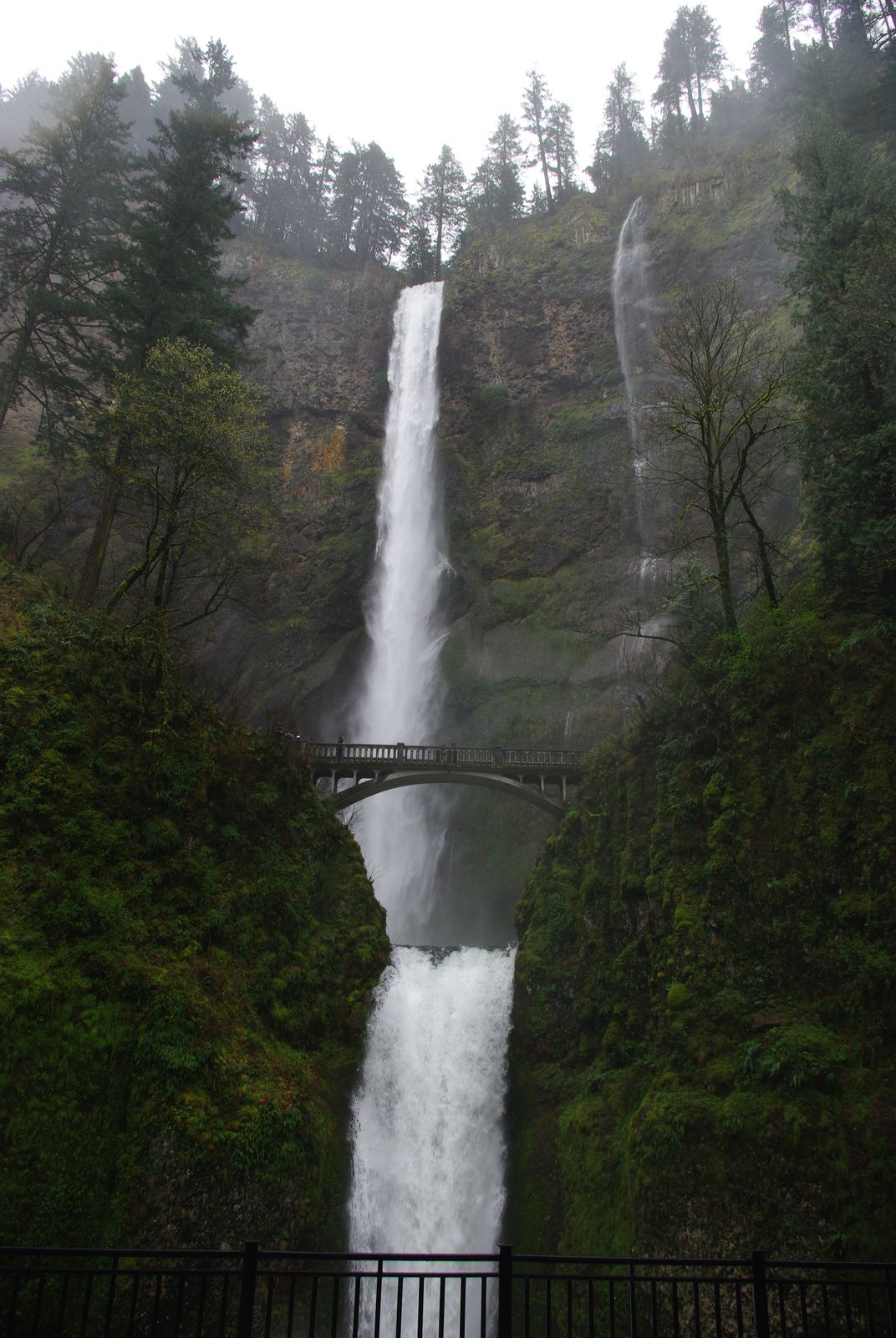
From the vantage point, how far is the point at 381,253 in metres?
53.2

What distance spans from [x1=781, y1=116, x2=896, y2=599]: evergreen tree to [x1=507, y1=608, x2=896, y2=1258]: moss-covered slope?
1693mm

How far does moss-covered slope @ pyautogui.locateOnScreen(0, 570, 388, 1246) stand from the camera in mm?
10062

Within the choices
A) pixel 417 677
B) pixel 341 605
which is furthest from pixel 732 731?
pixel 341 605

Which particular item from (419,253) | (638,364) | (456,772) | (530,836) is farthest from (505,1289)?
(419,253)

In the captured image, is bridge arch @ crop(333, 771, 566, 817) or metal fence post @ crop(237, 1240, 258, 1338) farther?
bridge arch @ crop(333, 771, 566, 817)

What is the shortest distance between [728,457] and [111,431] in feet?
73.5

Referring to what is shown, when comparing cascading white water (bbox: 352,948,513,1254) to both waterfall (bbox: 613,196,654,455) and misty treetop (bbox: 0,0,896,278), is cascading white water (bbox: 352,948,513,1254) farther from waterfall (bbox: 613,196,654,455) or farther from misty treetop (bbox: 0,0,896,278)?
misty treetop (bbox: 0,0,896,278)

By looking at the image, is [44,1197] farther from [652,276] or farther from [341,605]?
[652,276]

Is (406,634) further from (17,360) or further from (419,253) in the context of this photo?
(419,253)

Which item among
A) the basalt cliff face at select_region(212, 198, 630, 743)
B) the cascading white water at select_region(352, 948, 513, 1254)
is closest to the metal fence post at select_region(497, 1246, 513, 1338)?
the cascading white water at select_region(352, 948, 513, 1254)

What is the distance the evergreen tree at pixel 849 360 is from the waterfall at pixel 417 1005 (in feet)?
43.2

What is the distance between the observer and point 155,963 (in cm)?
1223

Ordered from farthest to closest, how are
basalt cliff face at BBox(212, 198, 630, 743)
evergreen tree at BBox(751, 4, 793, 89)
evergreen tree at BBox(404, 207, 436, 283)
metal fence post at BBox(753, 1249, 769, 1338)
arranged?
evergreen tree at BBox(404, 207, 436, 283)
evergreen tree at BBox(751, 4, 793, 89)
basalt cliff face at BBox(212, 198, 630, 743)
metal fence post at BBox(753, 1249, 769, 1338)

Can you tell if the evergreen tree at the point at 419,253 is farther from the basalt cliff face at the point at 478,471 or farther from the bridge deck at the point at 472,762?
the bridge deck at the point at 472,762
